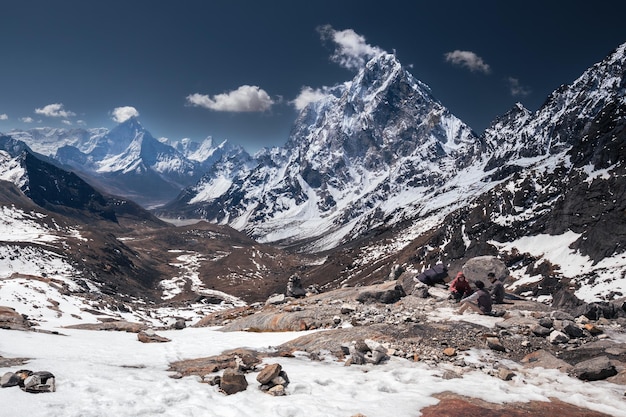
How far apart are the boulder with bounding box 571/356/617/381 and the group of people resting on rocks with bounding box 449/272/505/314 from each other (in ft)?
29.0

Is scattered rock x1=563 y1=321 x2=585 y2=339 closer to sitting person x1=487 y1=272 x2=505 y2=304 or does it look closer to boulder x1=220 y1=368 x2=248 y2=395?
sitting person x1=487 y1=272 x2=505 y2=304

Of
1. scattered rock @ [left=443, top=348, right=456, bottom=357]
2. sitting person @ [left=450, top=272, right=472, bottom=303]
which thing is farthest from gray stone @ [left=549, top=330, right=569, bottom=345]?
sitting person @ [left=450, top=272, right=472, bottom=303]

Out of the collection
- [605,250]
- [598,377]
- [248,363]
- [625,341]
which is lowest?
[248,363]

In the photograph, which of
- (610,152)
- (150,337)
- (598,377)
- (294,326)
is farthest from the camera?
(610,152)

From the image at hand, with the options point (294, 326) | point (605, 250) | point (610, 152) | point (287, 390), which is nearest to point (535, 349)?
point (287, 390)

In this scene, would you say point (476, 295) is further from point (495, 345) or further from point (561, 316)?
point (495, 345)

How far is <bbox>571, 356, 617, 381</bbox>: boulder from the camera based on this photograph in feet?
43.5

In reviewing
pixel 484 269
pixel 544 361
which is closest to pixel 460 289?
pixel 484 269

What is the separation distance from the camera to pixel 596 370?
43.5 feet

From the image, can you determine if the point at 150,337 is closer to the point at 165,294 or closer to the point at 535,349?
the point at 535,349

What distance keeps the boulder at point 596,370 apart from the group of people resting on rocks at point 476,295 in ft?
29.0

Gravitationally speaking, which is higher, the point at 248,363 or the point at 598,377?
the point at 598,377

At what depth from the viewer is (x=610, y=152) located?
13262cm

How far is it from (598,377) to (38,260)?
6859 inches
